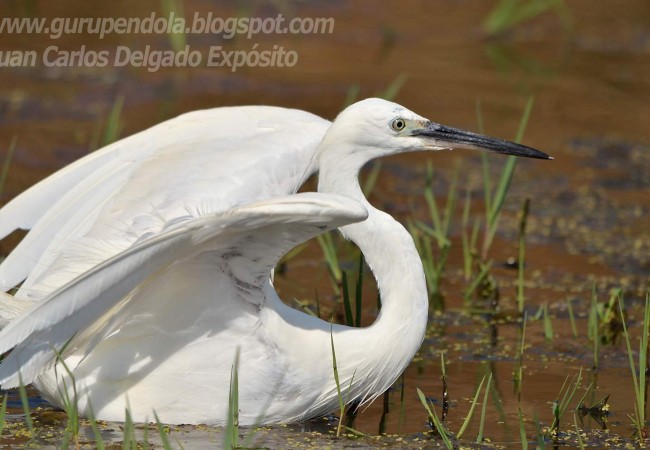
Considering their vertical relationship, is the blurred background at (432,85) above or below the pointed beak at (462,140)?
above

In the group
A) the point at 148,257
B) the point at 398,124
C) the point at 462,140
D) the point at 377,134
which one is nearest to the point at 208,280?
the point at 148,257

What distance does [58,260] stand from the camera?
14.9 feet

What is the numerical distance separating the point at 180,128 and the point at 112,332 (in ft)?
3.51

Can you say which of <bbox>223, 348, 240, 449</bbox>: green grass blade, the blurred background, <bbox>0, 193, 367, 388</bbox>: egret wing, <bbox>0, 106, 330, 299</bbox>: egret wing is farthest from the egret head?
the blurred background

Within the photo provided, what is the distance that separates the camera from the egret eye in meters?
4.53

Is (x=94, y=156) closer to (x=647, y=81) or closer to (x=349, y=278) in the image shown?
(x=349, y=278)

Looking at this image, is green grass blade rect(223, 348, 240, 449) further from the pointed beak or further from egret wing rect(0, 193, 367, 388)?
the pointed beak

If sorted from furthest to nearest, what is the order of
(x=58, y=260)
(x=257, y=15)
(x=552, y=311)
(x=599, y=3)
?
(x=599, y=3), (x=257, y=15), (x=552, y=311), (x=58, y=260)

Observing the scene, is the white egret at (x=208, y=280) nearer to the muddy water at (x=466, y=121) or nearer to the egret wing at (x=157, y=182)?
the egret wing at (x=157, y=182)

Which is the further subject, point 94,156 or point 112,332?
point 94,156

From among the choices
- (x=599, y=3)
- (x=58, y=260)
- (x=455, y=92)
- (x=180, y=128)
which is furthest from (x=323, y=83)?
(x=58, y=260)

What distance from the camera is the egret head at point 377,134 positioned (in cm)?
448

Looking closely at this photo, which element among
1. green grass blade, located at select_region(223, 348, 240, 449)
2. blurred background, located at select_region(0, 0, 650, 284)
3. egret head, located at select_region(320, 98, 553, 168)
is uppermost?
blurred background, located at select_region(0, 0, 650, 284)

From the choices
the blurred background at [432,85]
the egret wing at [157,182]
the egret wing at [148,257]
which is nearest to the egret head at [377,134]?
the egret wing at [157,182]
